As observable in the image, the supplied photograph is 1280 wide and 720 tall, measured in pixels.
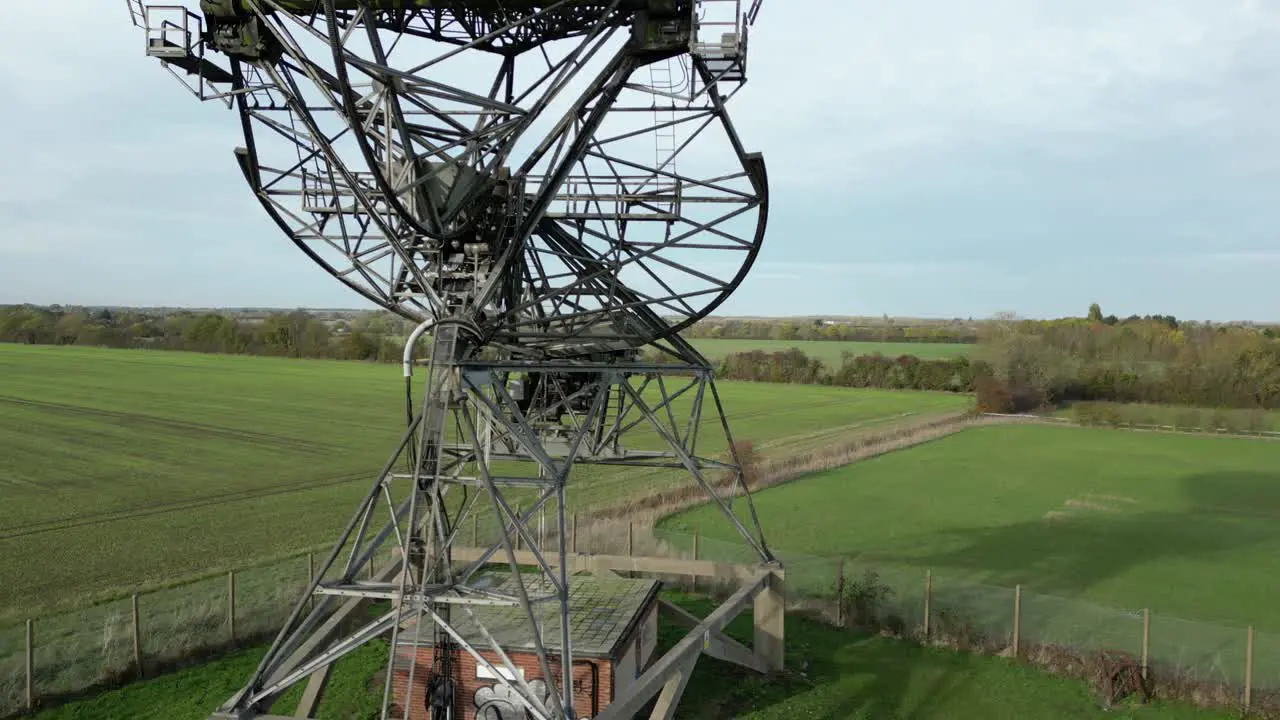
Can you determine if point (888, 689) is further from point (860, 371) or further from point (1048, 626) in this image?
point (860, 371)

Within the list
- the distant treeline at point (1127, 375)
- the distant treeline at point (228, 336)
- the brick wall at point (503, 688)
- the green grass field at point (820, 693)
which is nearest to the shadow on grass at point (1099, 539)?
the green grass field at point (820, 693)

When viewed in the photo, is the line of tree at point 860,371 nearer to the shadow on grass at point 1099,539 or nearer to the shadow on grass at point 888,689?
the shadow on grass at point 1099,539

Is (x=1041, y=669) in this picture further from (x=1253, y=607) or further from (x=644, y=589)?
(x=1253, y=607)

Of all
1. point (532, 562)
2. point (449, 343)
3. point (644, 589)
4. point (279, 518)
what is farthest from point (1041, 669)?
point (279, 518)

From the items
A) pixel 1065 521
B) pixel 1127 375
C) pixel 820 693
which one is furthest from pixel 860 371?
pixel 820 693

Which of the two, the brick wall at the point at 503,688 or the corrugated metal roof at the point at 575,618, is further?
the corrugated metal roof at the point at 575,618

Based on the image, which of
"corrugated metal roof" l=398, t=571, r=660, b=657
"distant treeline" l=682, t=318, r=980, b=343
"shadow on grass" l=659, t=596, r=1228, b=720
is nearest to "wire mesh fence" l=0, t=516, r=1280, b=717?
"shadow on grass" l=659, t=596, r=1228, b=720
